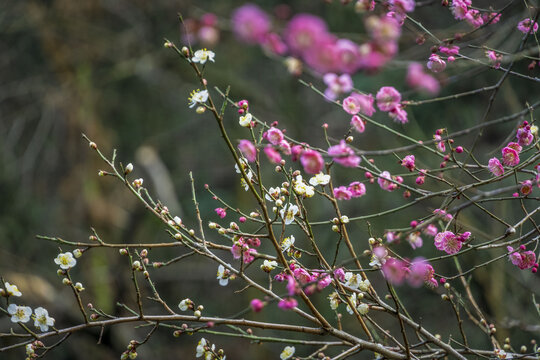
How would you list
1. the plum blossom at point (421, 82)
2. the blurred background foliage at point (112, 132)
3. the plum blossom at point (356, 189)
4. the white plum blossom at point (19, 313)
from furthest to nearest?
1. the blurred background foliage at point (112, 132)
2. the plum blossom at point (356, 189)
3. the white plum blossom at point (19, 313)
4. the plum blossom at point (421, 82)

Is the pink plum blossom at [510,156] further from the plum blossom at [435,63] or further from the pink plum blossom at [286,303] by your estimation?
the pink plum blossom at [286,303]

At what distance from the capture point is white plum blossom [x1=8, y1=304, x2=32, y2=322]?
1.65 meters

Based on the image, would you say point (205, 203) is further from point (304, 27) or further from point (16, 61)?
point (304, 27)

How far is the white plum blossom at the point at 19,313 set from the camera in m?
1.65

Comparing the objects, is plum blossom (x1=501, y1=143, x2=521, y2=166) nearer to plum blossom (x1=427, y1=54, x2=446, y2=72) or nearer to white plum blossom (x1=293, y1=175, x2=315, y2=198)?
plum blossom (x1=427, y1=54, x2=446, y2=72)

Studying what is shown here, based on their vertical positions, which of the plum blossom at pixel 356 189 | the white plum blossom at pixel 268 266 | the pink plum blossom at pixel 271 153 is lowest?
the white plum blossom at pixel 268 266

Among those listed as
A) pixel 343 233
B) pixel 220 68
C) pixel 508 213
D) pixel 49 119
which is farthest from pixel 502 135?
pixel 49 119

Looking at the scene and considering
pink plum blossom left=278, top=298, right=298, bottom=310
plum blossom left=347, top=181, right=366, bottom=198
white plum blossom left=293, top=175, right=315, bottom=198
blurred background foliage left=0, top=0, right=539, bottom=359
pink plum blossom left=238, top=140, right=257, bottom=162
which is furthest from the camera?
blurred background foliage left=0, top=0, right=539, bottom=359

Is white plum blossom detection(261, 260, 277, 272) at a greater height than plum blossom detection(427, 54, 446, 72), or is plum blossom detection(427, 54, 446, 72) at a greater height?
plum blossom detection(427, 54, 446, 72)

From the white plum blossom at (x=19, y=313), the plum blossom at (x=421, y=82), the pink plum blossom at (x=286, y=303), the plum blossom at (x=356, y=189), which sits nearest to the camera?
the plum blossom at (x=421, y=82)

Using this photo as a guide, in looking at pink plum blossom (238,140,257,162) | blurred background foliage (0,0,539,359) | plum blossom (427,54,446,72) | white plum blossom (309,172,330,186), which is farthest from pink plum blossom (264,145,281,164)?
blurred background foliage (0,0,539,359)

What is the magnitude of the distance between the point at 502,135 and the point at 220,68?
12.1 feet

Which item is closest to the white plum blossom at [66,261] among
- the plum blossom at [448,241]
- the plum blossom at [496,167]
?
the plum blossom at [448,241]

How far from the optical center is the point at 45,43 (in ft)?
20.1
